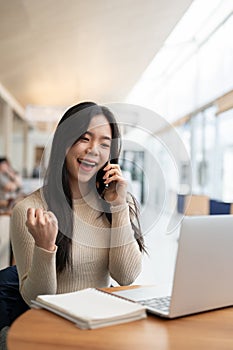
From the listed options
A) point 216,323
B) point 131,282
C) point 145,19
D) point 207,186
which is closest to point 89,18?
point 145,19

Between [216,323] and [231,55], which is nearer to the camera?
[216,323]

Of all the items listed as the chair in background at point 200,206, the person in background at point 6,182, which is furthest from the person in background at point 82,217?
the person in background at point 6,182

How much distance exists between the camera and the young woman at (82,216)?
128cm

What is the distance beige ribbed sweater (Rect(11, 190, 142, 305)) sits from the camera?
1251mm

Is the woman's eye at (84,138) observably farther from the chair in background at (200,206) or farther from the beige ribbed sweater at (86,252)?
the chair in background at (200,206)

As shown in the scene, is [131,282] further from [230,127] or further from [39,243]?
[230,127]

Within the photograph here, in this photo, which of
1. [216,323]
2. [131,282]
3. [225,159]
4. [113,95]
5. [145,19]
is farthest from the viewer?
[113,95]

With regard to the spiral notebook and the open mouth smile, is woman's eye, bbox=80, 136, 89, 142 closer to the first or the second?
the open mouth smile

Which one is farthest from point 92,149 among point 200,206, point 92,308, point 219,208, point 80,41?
point 80,41

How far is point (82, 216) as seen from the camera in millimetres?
1492

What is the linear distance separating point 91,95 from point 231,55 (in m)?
4.63

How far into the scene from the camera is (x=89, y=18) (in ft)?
17.1

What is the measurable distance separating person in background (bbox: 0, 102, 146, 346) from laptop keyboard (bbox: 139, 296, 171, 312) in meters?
0.21

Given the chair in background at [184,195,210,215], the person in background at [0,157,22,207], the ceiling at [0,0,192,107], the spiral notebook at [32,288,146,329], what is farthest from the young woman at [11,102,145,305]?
the person in background at [0,157,22,207]
